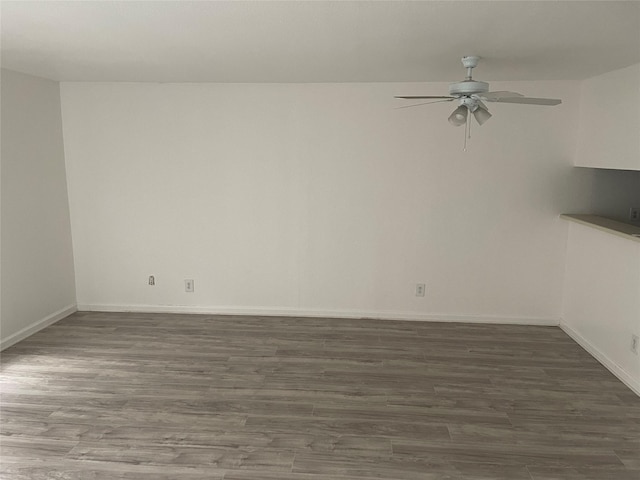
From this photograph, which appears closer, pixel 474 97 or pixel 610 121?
pixel 474 97

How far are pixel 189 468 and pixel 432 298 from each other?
115 inches

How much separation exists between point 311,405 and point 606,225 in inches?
108

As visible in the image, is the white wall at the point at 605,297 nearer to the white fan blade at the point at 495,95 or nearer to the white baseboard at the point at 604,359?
the white baseboard at the point at 604,359

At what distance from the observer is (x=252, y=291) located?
490 centimetres

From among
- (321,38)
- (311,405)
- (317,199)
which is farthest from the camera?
(317,199)

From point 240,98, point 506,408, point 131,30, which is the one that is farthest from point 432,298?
point 131,30

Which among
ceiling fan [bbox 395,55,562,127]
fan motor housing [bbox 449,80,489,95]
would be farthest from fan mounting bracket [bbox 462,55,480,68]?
fan motor housing [bbox 449,80,489,95]

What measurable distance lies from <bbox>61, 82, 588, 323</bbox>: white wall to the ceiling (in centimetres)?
46

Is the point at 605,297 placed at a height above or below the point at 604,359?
above

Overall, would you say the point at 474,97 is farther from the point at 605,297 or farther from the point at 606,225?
the point at 605,297

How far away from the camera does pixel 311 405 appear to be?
10.4 ft

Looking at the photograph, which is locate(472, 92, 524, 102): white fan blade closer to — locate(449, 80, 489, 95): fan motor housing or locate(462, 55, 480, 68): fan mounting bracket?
locate(449, 80, 489, 95): fan motor housing

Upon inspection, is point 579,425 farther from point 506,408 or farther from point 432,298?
point 432,298

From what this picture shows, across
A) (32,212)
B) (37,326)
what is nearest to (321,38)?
(32,212)
